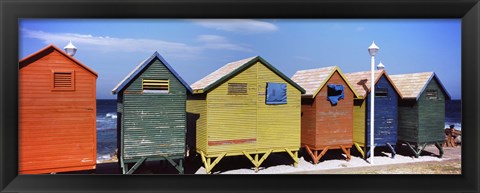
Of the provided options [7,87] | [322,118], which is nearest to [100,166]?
[7,87]

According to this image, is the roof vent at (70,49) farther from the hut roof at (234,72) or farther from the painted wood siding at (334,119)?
the painted wood siding at (334,119)

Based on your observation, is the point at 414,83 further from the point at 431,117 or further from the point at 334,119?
the point at 334,119

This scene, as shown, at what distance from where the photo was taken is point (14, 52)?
6559 millimetres

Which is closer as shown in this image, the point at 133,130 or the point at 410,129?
the point at 133,130

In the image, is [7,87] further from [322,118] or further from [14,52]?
[322,118]

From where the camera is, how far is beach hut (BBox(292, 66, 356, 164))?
13961 millimetres

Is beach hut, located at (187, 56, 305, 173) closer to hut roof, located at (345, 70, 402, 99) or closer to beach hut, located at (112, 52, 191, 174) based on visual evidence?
beach hut, located at (112, 52, 191, 174)

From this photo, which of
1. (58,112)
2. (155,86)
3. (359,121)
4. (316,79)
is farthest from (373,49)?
(58,112)

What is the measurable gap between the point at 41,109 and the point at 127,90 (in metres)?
2.59

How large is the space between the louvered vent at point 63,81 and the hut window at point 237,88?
547 centimetres

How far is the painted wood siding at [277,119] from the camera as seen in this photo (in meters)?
12.8

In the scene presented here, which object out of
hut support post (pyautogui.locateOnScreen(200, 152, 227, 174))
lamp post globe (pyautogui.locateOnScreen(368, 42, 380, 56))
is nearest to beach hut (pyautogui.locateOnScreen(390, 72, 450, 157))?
lamp post globe (pyautogui.locateOnScreen(368, 42, 380, 56))

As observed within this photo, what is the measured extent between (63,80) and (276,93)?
764 cm

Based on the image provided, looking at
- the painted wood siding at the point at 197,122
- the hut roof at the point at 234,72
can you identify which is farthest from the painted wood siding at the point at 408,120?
the painted wood siding at the point at 197,122
